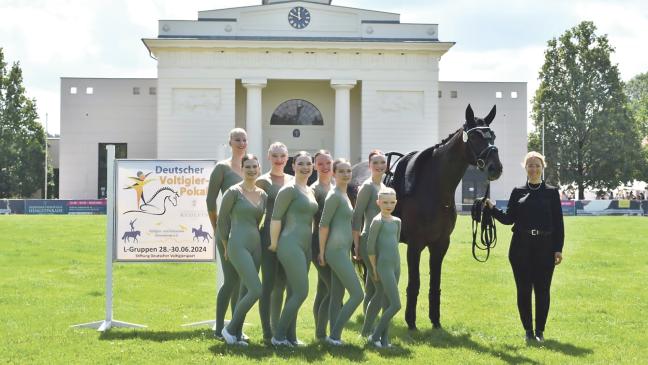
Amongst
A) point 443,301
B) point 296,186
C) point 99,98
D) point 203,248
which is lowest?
point 443,301

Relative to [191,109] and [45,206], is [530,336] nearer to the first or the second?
[45,206]

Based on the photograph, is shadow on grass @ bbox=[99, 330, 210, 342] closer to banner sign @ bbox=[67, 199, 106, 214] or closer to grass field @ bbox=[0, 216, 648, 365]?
grass field @ bbox=[0, 216, 648, 365]

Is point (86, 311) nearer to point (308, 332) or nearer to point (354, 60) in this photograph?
point (308, 332)

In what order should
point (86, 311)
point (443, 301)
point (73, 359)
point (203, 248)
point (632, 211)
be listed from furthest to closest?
point (632, 211)
point (443, 301)
point (86, 311)
point (203, 248)
point (73, 359)

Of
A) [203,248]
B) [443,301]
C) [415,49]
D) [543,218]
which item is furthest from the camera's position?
[415,49]

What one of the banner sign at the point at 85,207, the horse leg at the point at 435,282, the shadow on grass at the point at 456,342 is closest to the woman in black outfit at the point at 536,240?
the shadow on grass at the point at 456,342

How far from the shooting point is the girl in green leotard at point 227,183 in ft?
28.3

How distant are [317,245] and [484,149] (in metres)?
2.17

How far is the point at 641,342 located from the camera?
9.13m

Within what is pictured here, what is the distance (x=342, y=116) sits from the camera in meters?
53.3

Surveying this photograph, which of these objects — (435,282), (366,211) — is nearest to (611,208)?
(435,282)

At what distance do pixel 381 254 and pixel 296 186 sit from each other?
1172 mm

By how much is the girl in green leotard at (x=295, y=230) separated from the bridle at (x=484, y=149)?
197 centimetres

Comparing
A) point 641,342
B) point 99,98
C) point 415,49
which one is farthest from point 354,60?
point 641,342
